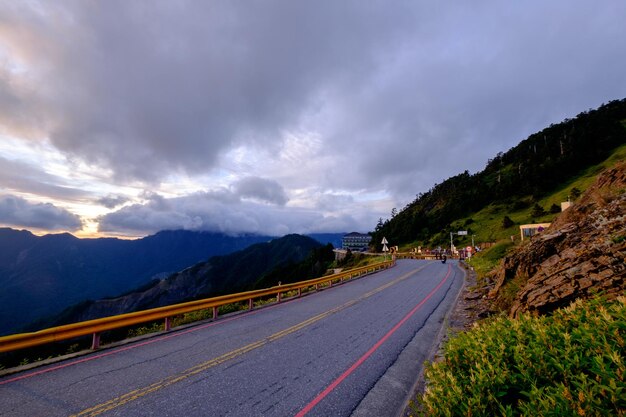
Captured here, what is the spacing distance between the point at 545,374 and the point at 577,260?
219 inches

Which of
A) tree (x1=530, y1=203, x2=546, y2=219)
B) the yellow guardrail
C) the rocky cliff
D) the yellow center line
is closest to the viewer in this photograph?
the yellow center line

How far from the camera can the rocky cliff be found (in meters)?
6.27

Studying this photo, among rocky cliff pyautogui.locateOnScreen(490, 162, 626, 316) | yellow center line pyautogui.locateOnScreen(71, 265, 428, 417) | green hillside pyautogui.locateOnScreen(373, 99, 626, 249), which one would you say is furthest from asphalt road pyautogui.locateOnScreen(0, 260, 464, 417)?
green hillside pyautogui.locateOnScreen(373, 99, 626, 249)

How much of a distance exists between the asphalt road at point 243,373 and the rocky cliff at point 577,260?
2.96 m

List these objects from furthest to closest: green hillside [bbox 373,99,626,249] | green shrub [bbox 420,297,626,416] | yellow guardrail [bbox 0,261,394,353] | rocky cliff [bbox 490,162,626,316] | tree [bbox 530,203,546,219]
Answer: green hillside [bbox 373,99,626,249] < tree [bbox 530,203,546,219] < yellow guardrail [bbox 0,261,394,353] < rocky cliff [bbox 490,162,626,316] < green shrub [bbox 420,297,626,416]

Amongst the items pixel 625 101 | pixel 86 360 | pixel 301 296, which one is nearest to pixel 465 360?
pixel 86 360

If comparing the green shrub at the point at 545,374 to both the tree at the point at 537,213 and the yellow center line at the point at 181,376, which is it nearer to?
the yellow center line at the point at 181,376

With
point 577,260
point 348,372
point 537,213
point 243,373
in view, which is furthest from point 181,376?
point 537,213

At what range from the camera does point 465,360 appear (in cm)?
427

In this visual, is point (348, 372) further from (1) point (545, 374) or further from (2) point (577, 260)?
(2) point (577, 260)

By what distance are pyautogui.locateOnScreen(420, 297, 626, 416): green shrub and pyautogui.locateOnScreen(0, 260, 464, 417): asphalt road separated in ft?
6.44

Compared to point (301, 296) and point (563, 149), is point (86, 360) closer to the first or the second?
point (301, 296)

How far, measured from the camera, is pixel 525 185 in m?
95.9

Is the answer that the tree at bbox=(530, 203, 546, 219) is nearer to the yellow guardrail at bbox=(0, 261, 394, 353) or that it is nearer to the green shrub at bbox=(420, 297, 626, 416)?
the yellow guardrail at bbox=(0, 261, 394, 353)
